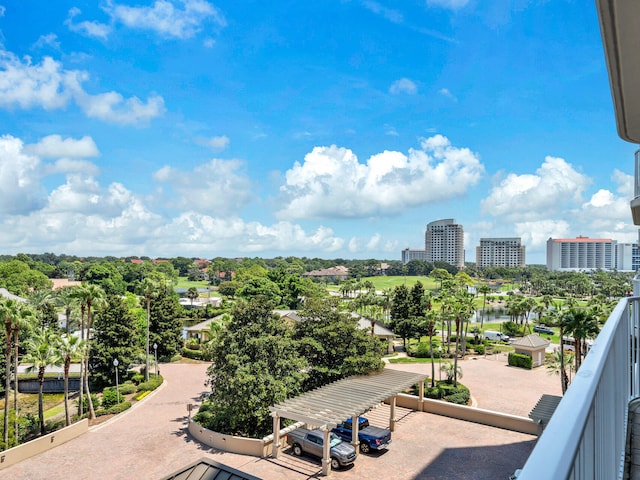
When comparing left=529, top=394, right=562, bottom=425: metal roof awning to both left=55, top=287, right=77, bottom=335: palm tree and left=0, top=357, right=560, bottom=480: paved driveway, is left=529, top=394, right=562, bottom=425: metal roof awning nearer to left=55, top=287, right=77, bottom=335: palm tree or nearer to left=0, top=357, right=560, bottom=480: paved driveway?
left=0, top=357, right=560, bottom=480: paved driveway

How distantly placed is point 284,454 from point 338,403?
343 centimetres

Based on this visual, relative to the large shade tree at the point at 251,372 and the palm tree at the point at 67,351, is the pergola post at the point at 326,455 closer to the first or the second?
the large shade tree at the point at 251,372

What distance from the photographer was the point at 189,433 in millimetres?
22562

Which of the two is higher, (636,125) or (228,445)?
(636,125)

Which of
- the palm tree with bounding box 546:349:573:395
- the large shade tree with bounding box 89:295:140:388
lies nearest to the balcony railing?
the palm tree with bounding box 546:349:573:395

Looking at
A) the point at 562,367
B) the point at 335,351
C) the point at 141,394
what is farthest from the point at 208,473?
the point at 141,394

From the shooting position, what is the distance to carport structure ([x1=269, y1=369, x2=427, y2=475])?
17.8 metres

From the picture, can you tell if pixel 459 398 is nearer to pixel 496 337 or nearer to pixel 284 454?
pixel 284 454

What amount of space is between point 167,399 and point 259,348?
34.8ft

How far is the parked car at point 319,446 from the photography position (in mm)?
18109

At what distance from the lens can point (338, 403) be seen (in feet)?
64.5

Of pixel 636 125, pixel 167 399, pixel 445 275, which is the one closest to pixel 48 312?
pixel 167 399

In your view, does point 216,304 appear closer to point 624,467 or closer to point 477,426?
point 477,426

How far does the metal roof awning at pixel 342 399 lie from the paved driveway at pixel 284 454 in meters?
2.20
